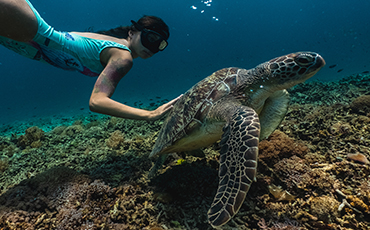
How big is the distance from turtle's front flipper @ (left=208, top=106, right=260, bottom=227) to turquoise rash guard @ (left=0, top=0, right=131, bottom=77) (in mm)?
2034

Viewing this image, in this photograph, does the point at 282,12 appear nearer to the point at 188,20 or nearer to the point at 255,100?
the point at 188,20

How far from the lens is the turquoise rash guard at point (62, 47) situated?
7.47 feet

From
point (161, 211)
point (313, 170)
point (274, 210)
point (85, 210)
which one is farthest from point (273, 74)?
point (85, 210)

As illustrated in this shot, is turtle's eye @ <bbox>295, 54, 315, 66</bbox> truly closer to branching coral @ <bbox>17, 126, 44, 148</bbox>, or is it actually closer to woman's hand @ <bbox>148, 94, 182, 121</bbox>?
woman's hand @ <bbox>148, 94, 182, 121</bbox>

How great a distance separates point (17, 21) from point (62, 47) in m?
0.57

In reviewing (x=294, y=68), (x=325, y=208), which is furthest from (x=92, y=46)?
(x=325, y=208)

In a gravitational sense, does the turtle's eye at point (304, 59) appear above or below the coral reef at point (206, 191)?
above

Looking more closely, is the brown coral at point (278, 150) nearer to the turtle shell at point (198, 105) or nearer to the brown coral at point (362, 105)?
the turtle shell at point (198, 105)

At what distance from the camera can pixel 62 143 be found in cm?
454

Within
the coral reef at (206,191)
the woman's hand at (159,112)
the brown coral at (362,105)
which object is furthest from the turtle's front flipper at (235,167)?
the brown coral at (362,105)

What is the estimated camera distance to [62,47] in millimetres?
2408

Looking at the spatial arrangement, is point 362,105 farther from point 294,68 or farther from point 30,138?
point 30,138

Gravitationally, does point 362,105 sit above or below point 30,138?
below

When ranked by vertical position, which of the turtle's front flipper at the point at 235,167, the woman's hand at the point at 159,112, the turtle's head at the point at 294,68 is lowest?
the turtle's front flipper at the point at 235,167
